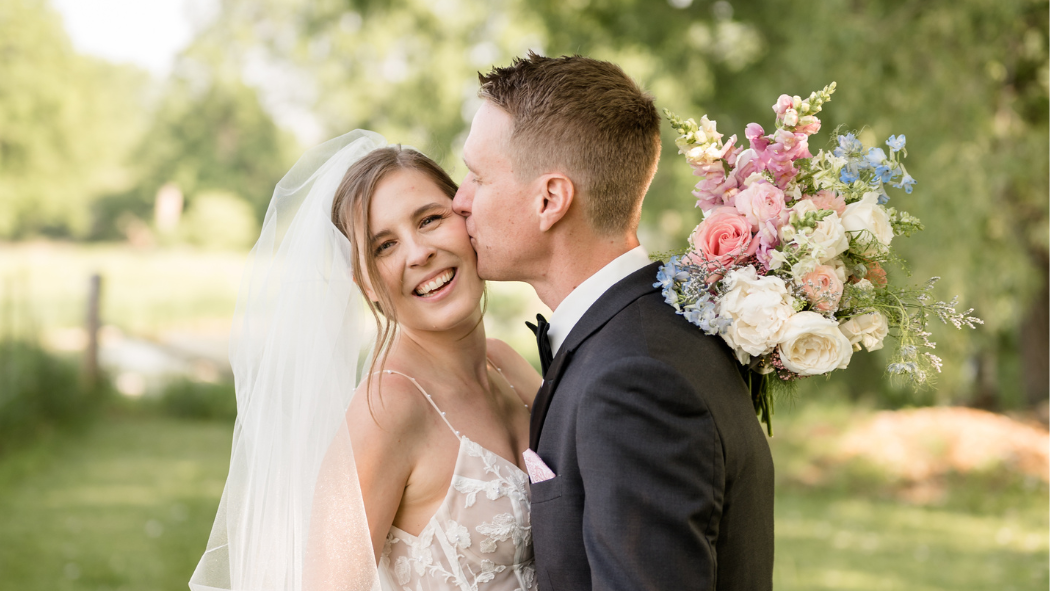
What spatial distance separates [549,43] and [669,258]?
29.6 ft

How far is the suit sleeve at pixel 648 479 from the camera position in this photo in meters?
1.80

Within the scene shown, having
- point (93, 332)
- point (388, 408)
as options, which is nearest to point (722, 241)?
point (388, 408)

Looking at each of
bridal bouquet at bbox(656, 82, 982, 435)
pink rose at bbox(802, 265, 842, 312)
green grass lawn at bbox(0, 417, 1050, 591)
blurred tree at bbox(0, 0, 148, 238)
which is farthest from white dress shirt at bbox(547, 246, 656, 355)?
blurred tree at bbox(0, 0, 148, 238)

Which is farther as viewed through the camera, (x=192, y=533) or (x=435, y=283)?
(x=192, y=533)

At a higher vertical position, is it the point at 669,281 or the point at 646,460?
the point at 669,281

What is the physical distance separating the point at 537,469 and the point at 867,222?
1.04 m

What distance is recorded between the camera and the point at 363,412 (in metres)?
2.34

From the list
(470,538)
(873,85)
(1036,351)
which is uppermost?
(873,85)

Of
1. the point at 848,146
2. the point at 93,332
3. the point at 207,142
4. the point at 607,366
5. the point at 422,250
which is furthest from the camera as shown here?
the point at 207,142

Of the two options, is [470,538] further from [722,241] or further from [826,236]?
[826,236]

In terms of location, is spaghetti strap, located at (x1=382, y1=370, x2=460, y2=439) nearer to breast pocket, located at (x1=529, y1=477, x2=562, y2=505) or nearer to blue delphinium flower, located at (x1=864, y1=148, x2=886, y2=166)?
breast pocket, located at (x1=529, y1=477, x2=562, y2=505)

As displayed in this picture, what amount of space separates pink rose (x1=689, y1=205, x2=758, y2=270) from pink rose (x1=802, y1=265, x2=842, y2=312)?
0.54 feet

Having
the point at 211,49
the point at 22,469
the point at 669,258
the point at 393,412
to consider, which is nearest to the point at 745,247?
the point at 669,258

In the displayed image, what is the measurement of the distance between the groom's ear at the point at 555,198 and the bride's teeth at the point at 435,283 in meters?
0.42
